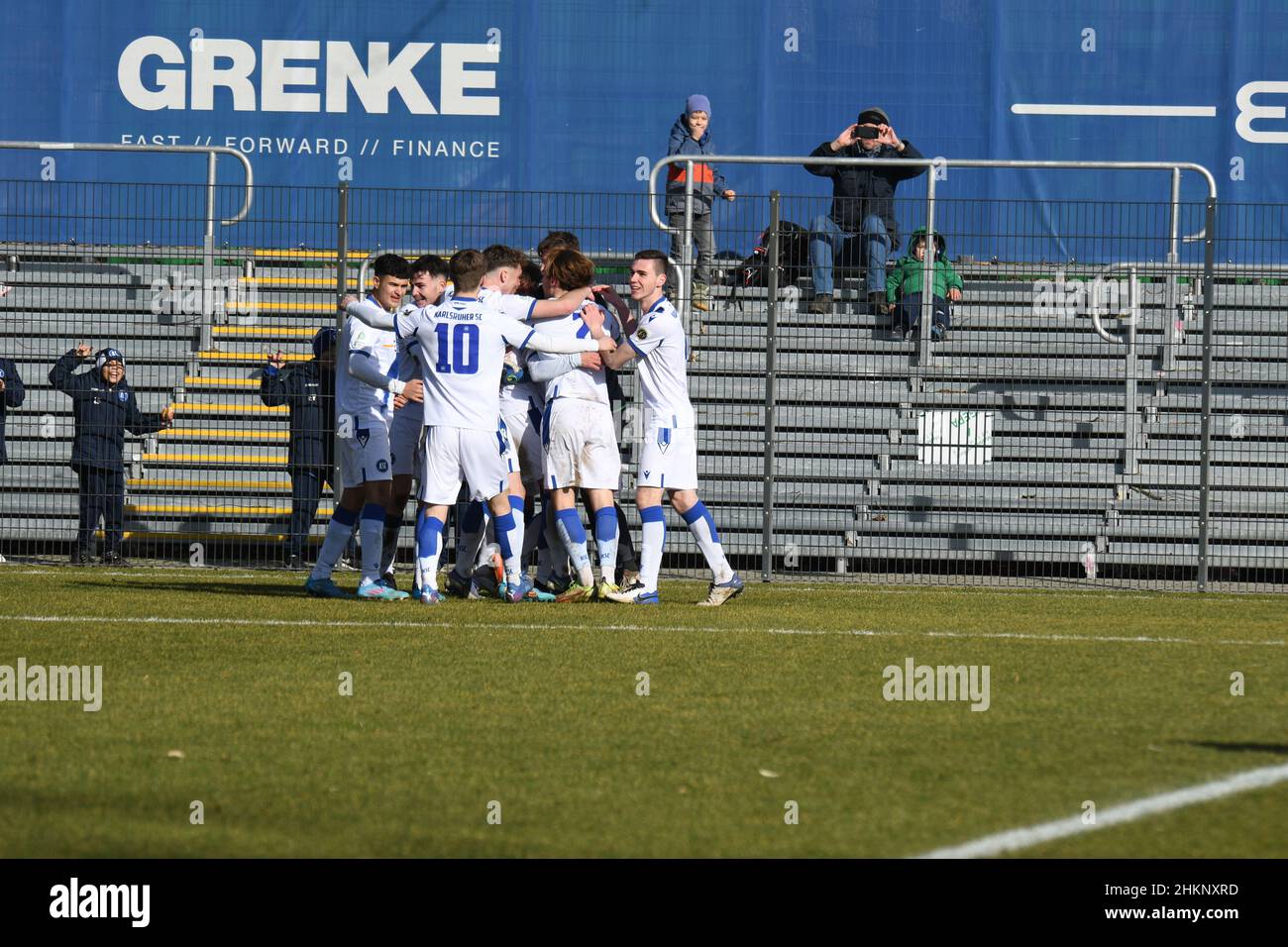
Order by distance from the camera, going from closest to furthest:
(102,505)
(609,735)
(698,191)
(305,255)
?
(609,735) → (102,505) → (305,255) → (698,191)

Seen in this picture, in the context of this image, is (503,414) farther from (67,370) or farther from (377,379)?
(67,370)

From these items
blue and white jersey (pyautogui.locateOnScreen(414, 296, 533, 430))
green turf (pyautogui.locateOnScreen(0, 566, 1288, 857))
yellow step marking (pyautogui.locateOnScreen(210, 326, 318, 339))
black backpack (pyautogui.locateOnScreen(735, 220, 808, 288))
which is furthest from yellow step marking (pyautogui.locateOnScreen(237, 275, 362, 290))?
green turf (pyautogui.locateOnScreen(0, 566, 1288, 857))

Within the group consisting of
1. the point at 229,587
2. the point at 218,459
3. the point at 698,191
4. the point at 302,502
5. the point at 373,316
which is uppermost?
the point at 698,191

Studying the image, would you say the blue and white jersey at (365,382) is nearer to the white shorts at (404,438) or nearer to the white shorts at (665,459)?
the white shorts at (404,438)

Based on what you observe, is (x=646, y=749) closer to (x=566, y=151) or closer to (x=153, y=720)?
(x=153, y=720)

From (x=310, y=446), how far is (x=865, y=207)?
511 centimetres

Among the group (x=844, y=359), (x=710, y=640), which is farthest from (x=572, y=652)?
(x=844, y=359)

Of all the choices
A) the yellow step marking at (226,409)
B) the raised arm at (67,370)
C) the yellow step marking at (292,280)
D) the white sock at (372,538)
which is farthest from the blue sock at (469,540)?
the raised arm at (67,370)

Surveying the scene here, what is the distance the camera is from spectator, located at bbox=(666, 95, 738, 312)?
14969 millimetres

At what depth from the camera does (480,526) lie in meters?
11.8

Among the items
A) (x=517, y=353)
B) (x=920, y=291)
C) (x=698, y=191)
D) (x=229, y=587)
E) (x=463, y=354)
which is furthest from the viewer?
(x=698, y=191)

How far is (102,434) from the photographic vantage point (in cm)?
1455

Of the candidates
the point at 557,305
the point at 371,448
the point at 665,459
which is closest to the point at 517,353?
the point at 557,305

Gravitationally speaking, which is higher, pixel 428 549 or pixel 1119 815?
pixel 428 549
